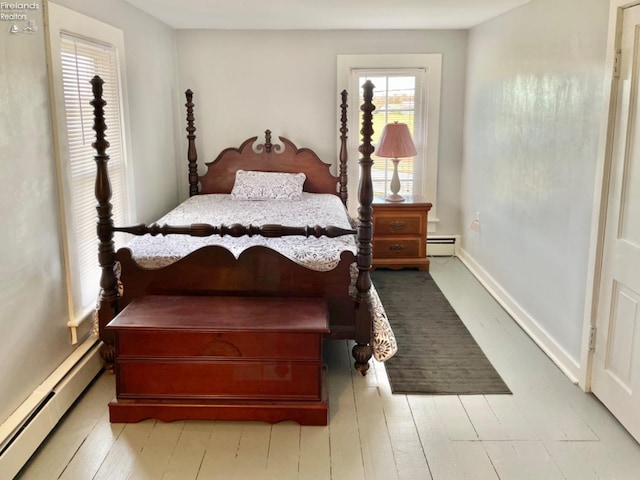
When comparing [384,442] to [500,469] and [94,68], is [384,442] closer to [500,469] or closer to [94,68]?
[500,469]

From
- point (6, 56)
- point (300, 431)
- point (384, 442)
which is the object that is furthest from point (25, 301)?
point (384, 442)

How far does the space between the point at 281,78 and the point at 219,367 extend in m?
3.21

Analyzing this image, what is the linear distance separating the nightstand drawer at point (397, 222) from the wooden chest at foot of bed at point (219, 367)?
7.87 ft

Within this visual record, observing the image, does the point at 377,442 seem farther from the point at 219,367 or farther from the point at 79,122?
the point at 79,122

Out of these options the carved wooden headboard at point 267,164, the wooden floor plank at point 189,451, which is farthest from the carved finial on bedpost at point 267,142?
the wooden floor plank at point 189,451

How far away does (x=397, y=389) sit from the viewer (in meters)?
2.84

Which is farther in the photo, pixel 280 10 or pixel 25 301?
pixel 280 10

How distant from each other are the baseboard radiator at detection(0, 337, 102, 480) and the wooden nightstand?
2639 millimetres

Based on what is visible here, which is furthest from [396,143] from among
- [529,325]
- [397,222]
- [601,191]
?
[601,191]

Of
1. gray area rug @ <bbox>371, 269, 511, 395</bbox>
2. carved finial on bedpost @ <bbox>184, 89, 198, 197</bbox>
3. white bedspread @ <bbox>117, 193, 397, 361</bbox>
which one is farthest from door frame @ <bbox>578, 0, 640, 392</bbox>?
carved finial on bedpost @ <bbox>184, 89, 198, 197</bbox>

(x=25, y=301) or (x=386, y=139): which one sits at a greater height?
(x=386, y=139)

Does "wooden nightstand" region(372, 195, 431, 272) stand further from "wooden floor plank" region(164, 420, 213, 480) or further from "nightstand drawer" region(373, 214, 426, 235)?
"wooden floor plank" region(164, 420, 213, 480)

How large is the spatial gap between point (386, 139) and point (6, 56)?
320cm

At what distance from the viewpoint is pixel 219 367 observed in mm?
2496
